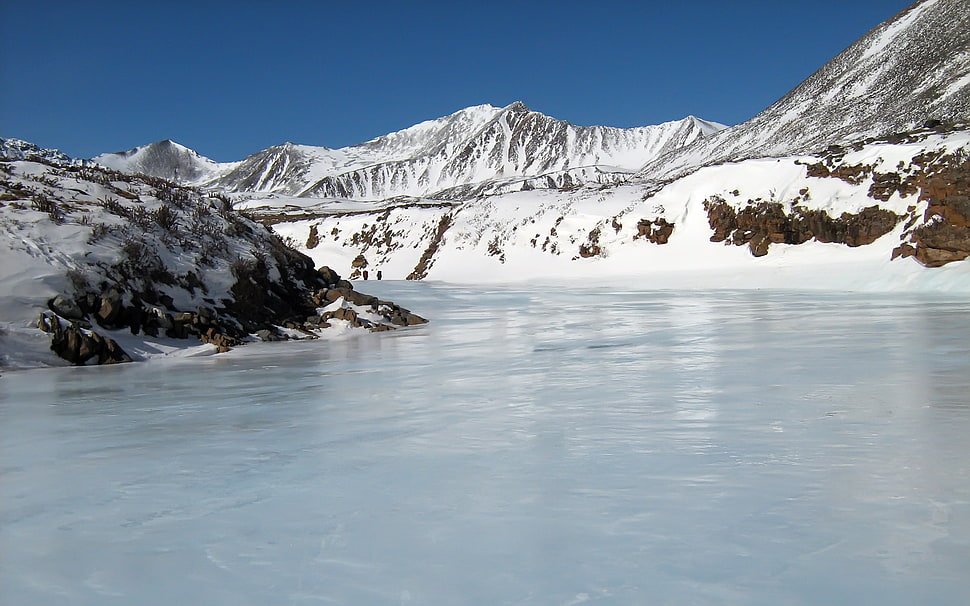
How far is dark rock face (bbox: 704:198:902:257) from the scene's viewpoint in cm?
2327

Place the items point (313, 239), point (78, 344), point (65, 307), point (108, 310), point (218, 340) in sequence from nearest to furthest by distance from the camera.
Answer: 1. point (78, 344)
2. point (65, 307)
3. point (108, 310)
4. point (218, 340)
5. point (313, 239)

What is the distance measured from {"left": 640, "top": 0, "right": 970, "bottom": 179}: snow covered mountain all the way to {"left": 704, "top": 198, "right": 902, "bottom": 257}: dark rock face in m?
35.7

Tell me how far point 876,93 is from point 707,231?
64.3 metres

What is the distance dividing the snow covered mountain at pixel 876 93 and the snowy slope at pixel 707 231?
3179 cm

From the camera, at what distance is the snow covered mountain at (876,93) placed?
218 ft

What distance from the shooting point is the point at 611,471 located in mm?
3760

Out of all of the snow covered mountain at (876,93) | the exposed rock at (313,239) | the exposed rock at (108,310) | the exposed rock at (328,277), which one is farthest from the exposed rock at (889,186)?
the snow covered mountain at (876,93)

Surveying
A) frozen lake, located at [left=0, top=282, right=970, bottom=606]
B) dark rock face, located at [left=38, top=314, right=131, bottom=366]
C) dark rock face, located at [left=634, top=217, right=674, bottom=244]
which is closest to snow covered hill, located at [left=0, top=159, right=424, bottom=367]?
dark rock face, located at [left=38, top=314, right=131, bottom=366]

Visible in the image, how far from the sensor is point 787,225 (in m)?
25.8

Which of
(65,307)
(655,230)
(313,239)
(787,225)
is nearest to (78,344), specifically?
(65,307)

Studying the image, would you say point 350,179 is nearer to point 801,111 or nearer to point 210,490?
point 801,111

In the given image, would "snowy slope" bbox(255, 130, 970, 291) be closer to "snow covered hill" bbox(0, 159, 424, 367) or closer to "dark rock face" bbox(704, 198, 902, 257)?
"dark rock face" bbox(704, 198, 902, 257)

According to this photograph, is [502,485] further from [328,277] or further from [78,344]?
[328,277]

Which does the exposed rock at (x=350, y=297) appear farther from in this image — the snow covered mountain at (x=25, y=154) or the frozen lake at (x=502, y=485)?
the frozen lake at (x=502, y=485)
